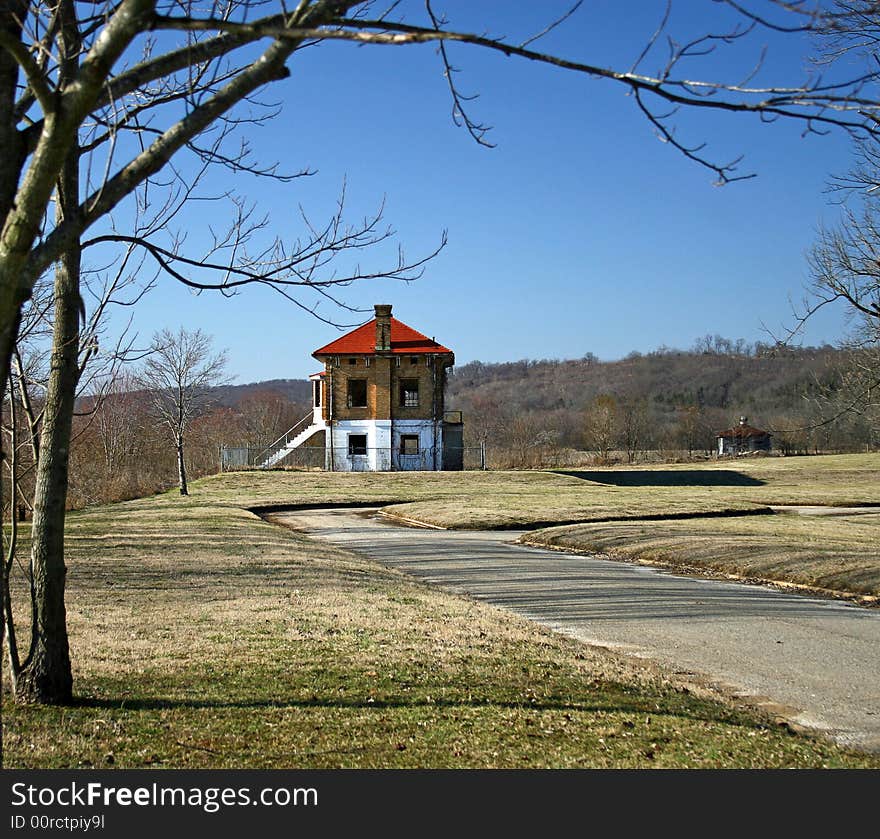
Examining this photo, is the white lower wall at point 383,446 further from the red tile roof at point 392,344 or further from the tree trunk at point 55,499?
the tree trunk at point 55,499

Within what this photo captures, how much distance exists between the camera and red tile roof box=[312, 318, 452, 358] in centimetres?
5028

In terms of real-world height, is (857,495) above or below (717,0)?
below

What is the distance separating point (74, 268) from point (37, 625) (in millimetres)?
2515

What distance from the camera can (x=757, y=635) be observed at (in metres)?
10.1

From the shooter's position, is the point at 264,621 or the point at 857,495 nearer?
the point at 264,621

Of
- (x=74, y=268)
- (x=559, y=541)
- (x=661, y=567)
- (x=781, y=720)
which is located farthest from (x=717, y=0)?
(x=559, y=541)

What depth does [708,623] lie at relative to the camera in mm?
10859

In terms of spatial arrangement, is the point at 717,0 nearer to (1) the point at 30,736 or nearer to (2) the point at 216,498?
(1) the point at 30,736

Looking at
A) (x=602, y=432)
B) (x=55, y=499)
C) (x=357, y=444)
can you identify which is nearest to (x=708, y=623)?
(x=55, y=499)

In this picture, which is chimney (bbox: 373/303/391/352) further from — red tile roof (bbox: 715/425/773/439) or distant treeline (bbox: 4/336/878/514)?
red tile roof (bbox: 715/425/773/439)

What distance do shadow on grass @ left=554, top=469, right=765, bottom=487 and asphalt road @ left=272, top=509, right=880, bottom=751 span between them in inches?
1214

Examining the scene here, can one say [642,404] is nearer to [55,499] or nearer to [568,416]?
[568,416]

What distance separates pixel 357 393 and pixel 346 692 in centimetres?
4472

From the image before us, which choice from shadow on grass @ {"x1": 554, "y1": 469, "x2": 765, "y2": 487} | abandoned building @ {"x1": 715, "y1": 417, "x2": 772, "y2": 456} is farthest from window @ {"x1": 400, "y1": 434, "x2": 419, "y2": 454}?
abandoned building @ {"x1": 715, "y1": 417, "x2": 772, "y2": 456}
